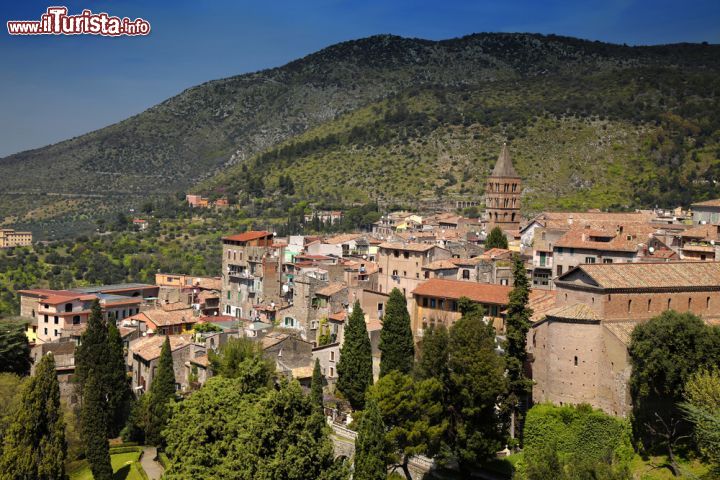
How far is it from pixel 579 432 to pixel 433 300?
51.0 ft

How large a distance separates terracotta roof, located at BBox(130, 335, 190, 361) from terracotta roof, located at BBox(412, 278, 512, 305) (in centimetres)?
1477

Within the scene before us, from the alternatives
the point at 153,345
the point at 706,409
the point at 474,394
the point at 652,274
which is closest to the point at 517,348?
the point at 474,394

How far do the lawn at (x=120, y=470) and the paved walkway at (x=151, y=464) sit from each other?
33cm

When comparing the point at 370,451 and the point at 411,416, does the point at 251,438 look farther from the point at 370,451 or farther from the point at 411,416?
the point at 411,416

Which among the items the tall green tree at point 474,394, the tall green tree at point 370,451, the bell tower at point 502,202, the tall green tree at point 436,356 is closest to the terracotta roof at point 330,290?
the tall green tree at point 436,356

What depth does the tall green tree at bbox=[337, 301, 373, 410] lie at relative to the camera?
42844 millimetres

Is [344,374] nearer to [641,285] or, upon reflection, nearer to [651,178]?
[641,285]

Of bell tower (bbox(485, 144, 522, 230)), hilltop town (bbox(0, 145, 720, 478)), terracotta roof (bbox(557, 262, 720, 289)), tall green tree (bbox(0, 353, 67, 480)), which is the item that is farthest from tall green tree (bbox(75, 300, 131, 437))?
bell tower (bbox(485, 144, 522, 230))

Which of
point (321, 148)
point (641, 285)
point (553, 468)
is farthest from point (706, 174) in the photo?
point (553, 468)

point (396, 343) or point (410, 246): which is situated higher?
point (410, 246)

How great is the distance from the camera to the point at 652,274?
37000 millimetres

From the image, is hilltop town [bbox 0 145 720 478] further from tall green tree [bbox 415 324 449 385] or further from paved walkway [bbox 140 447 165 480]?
paved walkway [bbox 140 447 165 480]

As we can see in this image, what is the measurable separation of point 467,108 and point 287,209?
47.6m

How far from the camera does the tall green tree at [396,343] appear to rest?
43.0 m
